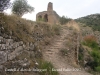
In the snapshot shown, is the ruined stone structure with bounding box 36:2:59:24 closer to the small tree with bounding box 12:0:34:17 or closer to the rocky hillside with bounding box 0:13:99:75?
the small tree with bounding box 12:0:34:17

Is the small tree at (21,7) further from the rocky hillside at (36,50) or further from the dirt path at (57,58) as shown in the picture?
the dirt path at (57,58)

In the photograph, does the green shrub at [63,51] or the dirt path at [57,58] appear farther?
the green shrub at [63,51]

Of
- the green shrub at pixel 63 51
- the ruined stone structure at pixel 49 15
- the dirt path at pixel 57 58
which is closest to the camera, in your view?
the dirt path at pixel 57 58

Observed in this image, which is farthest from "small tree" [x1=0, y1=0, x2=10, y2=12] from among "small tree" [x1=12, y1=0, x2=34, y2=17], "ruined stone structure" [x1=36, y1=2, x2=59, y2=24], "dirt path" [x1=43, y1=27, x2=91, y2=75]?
"ruined stone structure" [x1=36, y1=2, x2=59, y2=24]

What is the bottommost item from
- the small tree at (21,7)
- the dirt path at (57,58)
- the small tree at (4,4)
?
the dirt path at (57,58)

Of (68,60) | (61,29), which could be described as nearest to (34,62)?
(68,60)

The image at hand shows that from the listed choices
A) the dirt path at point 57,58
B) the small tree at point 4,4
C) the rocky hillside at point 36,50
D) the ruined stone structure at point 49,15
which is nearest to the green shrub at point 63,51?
the rocky hillside at point 36,50

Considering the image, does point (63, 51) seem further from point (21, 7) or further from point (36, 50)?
point (21, 7)

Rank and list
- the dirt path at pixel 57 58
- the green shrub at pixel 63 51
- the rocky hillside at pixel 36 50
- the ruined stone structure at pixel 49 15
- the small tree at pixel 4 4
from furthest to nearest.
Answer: the ruined stone structure at pixel 49 15, the green shrub at pixel 63 51, the dirt path at pixel 57 58, the small tree at pixel 4 4, the rocky hillside at pixel 36 50

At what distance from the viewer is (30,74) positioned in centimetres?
627

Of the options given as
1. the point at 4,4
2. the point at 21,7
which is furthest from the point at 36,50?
the point at 21,7

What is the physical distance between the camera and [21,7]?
1436 cm

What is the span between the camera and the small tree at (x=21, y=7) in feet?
45.2

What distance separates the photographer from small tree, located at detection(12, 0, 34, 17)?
13.8 metres
